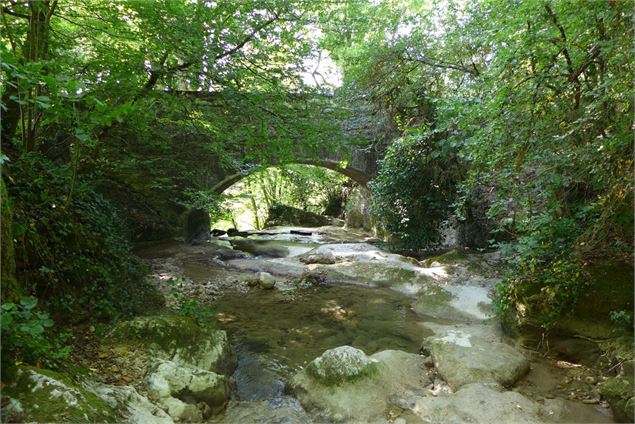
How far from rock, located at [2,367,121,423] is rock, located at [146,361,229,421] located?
0.63 metres

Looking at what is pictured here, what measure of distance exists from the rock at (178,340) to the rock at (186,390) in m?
0.34

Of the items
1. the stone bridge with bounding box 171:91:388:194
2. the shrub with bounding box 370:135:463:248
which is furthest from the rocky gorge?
the shrub with bounding box 370:135:463:248

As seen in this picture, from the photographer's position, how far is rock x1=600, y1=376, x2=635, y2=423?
2598mm

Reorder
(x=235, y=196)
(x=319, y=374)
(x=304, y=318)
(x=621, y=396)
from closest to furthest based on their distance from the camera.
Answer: (x=621, y=396), (x=319, y=374), (x=235, y=196), (x=304, y=318)

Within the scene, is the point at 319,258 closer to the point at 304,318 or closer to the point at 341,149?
the point at 304,318

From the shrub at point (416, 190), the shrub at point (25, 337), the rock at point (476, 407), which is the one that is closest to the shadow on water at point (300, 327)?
the rock at point (476, 407)

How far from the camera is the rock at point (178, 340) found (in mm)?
3291

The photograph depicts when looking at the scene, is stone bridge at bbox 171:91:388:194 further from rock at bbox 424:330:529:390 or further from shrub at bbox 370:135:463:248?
rock at bbox 424:330:529:390

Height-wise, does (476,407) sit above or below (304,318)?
above

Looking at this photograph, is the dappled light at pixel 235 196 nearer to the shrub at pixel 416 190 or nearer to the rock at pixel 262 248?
the shrub at pixel 416 190

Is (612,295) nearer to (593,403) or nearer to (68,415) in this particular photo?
(593,403)

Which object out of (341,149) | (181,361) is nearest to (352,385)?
(181,361)

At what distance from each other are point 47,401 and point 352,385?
2.15 metres

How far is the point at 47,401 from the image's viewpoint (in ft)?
6.07
